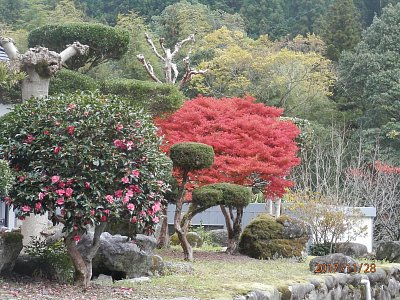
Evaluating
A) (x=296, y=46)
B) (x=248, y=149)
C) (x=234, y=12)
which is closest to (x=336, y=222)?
(x=248, y=149)

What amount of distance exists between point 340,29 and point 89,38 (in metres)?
26.3

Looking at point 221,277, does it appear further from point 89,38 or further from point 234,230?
point 89,38

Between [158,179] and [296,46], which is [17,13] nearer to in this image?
[296,46]

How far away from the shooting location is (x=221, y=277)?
35.7 feet

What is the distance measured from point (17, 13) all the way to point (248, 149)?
27331 mm

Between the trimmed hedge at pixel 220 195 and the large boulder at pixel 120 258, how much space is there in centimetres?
315

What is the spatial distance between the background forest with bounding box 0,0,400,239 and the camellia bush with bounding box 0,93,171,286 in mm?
12481

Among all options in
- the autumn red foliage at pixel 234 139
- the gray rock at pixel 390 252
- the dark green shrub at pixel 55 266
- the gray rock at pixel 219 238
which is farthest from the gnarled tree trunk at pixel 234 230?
the dark green shrub at pixel 55 266

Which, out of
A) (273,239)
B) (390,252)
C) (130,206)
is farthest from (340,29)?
(130,206)

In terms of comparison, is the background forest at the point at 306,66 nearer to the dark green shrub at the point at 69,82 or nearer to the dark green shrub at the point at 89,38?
the dark green shrub at the point at 89,38

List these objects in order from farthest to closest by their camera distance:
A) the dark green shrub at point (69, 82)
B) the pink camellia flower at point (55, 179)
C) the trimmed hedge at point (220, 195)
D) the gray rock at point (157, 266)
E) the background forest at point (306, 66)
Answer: the background forest at point (306, 66), the dark green shrub at point (69, 82), the trimmed hedge at point (220, 195), the gray rock at point (157, 266), the pink camellia flower at point (55, 179)

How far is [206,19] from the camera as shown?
138 ft

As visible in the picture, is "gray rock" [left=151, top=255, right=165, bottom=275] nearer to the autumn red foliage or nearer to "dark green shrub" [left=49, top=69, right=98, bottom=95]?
the autumn red foliage

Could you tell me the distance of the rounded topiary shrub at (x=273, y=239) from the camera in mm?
15461
